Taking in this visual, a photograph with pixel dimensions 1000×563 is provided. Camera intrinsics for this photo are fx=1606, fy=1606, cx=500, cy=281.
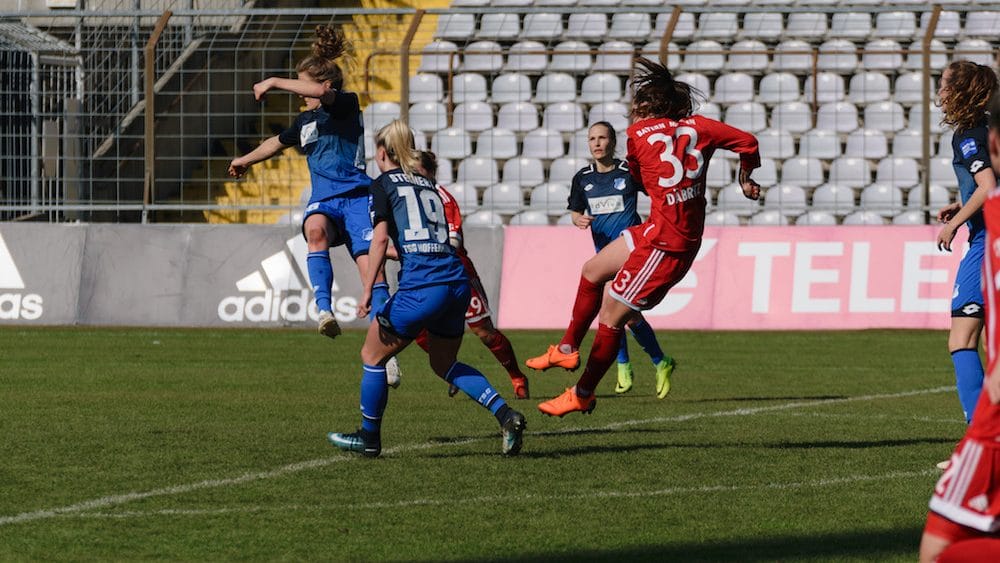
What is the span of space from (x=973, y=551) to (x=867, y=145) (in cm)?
1751

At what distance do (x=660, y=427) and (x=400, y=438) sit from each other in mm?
1684

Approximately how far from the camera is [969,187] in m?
8.13

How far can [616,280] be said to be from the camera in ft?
29.0

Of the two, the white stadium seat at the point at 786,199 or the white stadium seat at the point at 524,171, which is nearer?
the white stadium seat at the point at 786,199

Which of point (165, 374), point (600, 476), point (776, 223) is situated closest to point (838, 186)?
point (776, 223)

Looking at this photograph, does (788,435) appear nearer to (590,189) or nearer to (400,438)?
(400,438)

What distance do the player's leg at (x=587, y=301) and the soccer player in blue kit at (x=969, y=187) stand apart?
211 centimetres

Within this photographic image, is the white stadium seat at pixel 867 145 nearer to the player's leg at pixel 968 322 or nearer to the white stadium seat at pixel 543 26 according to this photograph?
the white stadium seat at pixel 543 26

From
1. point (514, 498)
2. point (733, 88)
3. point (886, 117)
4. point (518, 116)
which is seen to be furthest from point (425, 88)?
point (514, 498)

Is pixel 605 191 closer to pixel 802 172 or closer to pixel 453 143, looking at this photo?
pixel 453 143

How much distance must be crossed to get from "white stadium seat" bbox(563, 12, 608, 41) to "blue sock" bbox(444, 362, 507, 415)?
15563 millimetres

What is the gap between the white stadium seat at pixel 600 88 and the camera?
68.0ft

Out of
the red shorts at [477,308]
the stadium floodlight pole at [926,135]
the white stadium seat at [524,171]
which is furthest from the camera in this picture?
the white stadium seat at [524,171]

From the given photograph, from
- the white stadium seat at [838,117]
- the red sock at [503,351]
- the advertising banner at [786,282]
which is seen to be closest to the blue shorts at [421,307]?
the red sock at [503,351]
